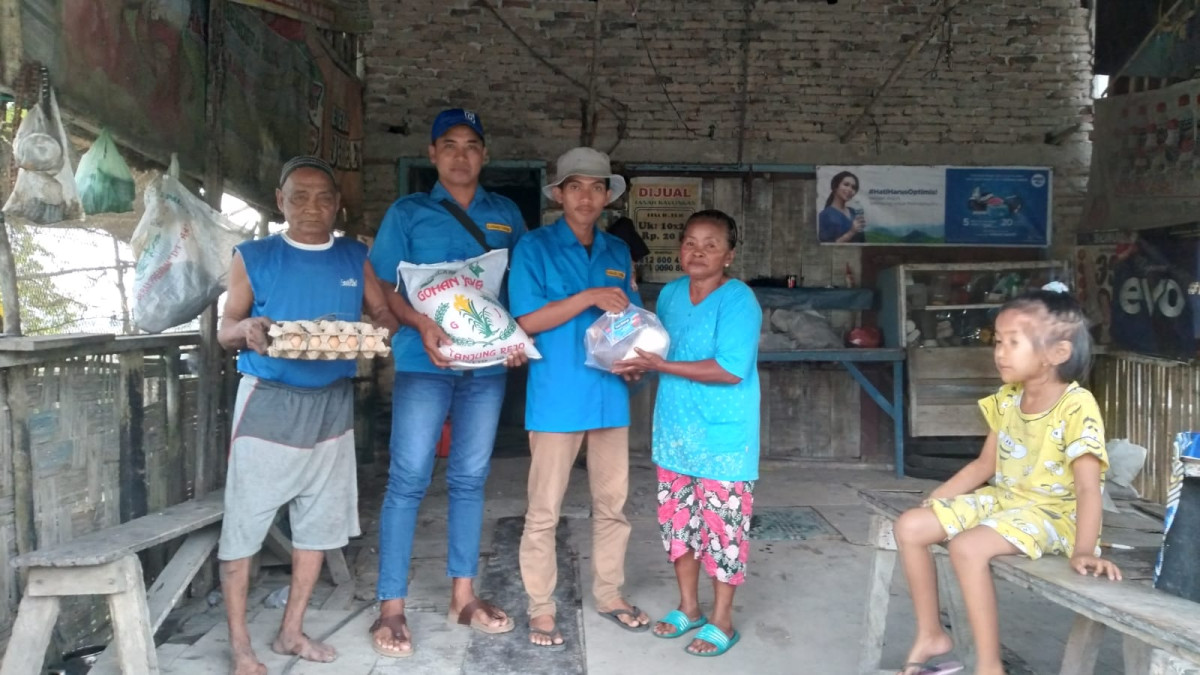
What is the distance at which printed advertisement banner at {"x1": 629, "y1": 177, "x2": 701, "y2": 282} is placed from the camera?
6.73 m

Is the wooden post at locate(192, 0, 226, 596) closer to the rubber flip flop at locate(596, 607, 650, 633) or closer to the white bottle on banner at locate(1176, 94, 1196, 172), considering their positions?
the rubber flip flop at locate(596, 607, 650, 633)

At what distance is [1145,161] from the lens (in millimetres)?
5492

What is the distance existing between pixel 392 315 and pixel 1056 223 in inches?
228

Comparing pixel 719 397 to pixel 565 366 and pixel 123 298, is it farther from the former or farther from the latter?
pixel 123 298

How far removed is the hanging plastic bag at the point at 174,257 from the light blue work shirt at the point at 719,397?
1833 mm

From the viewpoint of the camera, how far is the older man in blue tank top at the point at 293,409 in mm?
2891

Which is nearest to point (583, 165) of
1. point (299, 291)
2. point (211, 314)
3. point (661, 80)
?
point (299, 291)

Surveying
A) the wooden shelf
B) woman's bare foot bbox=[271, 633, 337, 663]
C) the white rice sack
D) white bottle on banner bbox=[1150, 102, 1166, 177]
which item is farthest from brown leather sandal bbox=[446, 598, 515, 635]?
white bottle on banner bbox=[1150, 102, 1166, 177]

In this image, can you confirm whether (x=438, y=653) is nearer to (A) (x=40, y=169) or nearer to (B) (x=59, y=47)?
(A) (x=40, y=169)

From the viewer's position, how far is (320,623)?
→ 3.40 m

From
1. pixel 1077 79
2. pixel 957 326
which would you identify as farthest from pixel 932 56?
pixel 957 326

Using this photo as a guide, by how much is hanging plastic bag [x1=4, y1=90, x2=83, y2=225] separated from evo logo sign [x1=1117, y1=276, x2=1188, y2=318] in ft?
18.6

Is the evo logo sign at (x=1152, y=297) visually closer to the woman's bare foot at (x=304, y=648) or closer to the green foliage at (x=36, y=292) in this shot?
the woman's bare foot at (x=304, y=648)

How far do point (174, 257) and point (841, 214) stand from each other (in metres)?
5.01
